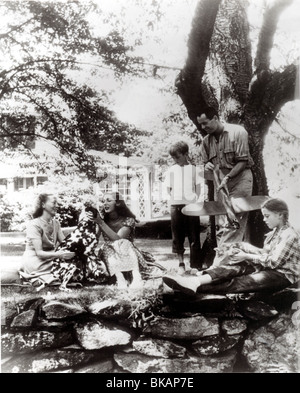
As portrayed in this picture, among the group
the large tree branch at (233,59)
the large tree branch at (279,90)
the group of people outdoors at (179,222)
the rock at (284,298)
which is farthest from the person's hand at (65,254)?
the large tree branch at (279,90)

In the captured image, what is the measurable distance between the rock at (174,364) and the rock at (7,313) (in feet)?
2.69

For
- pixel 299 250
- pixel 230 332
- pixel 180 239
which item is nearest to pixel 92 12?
pixel 180 239

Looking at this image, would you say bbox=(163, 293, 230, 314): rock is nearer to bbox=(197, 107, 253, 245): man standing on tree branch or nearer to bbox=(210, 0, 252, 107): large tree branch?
bbox=(197, 107, 253, 245): man standing on tree branch

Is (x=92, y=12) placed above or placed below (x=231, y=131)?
above

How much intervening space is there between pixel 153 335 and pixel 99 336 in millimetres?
379

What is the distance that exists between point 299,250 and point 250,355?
813 millimetres

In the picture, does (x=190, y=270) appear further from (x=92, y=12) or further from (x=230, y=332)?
(x=92, y=12)

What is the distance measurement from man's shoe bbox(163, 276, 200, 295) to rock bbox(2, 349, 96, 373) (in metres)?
0.73

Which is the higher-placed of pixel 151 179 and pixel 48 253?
Result: pixel 151 179

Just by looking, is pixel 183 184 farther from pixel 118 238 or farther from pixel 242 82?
pixel 242 82

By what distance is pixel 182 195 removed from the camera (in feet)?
10.5

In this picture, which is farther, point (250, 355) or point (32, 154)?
point (32, 154)

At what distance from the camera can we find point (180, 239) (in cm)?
322

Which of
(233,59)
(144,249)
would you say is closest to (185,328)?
(144,249)
